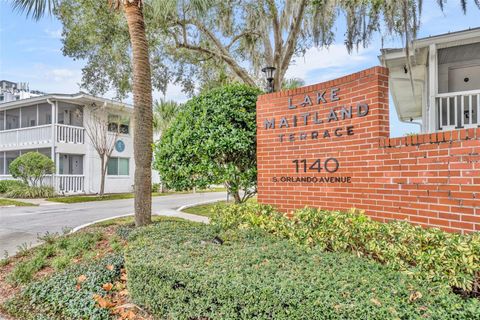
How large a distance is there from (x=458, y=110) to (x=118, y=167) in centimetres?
2109

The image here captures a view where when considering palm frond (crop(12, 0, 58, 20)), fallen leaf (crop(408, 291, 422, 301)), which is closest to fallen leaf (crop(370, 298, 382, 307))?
fallen leaf (crop(408, 291, 422, 301))

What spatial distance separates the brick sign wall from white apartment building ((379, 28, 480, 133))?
3.38 metres

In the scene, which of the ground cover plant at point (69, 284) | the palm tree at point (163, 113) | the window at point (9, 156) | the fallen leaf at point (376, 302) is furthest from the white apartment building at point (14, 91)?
the fallen leaf at point (376, 302)

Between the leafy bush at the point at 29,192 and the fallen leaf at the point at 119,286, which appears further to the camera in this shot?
the leafy bush at the point at 29,192

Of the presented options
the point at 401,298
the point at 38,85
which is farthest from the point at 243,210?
the point at 38,85

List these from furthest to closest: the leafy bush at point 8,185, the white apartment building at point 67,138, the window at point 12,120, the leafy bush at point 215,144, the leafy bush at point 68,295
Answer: the window at point 12,120
the white apartment building at point 67,138
the leafy bush at point 8,185
the leafy bush at point 215,144
the leafy bush at point 68,295

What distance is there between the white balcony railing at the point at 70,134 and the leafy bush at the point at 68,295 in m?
18.2

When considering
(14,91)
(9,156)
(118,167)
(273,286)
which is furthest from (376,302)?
(14,91)

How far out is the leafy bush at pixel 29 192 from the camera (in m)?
18.7

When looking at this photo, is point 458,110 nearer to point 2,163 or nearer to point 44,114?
point 44,114

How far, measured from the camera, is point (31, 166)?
1859 cm

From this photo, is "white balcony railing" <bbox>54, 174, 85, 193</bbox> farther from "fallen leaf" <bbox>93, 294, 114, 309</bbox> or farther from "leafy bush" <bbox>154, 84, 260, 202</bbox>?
"fallen leaf" <bbox>93, 294, 114, 309</bbox>

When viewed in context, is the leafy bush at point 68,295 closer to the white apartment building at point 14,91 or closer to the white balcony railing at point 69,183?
the white balcony railing at point 69,183

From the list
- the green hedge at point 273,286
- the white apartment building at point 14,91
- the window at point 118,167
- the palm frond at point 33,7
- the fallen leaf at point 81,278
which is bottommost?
the fallen leaf at point 81,278
